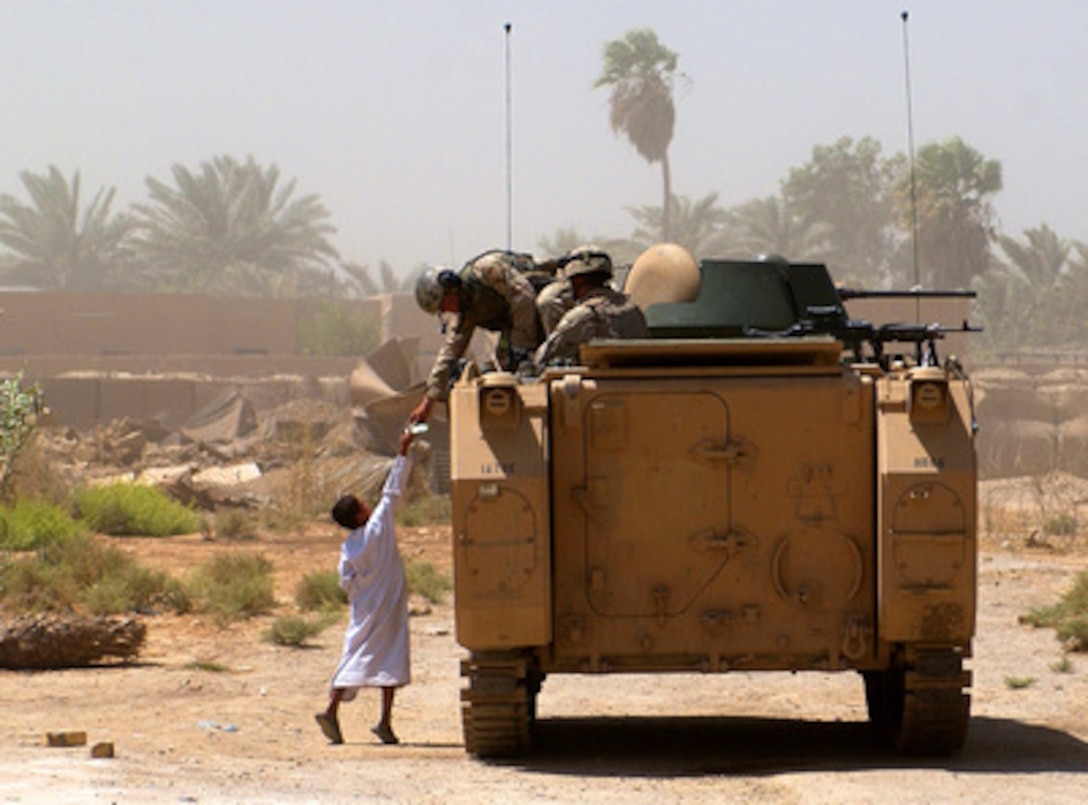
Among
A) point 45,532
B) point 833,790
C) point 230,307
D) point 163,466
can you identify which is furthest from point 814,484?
point 230,307

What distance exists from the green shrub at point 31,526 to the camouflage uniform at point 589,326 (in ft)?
31.9

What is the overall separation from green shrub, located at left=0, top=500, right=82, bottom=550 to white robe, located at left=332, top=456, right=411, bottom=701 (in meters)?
9.12

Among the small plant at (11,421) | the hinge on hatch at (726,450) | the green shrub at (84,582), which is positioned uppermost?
the hinge on hatch at (726,450)

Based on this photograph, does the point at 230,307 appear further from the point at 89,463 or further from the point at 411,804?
the point at 411,804

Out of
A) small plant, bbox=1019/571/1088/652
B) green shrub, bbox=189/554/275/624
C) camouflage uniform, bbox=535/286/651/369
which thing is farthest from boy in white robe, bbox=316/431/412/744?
green shrub, bbox=189/554/275/624

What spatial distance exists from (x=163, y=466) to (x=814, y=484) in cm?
2469

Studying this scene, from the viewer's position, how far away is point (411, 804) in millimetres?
7309

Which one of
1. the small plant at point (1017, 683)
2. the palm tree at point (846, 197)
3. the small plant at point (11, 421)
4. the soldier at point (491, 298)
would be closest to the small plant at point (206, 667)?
the small plant at point (11, 421)

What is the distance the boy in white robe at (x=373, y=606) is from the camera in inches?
374

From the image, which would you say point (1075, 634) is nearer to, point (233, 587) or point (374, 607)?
point (374, 607)

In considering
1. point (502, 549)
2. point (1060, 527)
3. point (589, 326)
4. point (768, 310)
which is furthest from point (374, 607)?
point (1060, 527)

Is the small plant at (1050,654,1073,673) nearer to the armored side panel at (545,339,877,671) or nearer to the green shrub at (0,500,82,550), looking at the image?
the armored side panel at (545,339,877,671)

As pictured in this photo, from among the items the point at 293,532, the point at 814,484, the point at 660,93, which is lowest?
the point at 293,532

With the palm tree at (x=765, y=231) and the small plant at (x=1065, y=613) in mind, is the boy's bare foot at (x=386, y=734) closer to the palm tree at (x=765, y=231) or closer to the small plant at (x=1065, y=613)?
the small plant at (x=1065, y=613)
